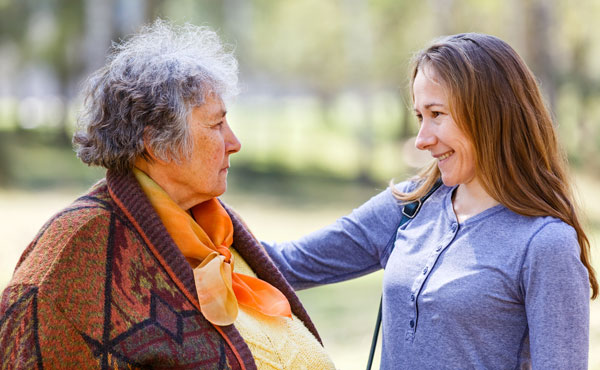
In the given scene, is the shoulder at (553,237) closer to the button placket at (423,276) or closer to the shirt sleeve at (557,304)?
the shirt sleeve at (557,304)

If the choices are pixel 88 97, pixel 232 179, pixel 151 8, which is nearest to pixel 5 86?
pixel 232 179

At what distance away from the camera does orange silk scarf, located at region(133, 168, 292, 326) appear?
83.7 inches

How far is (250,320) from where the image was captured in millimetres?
2305

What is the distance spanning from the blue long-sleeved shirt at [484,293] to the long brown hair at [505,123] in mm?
96

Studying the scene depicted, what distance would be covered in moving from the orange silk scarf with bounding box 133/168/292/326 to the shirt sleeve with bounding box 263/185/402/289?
0.99ft

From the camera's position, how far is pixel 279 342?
2.32 m

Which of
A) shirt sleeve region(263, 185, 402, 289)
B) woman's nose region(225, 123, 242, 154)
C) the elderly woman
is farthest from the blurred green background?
woman's nose region(225, 123, 242, 154)

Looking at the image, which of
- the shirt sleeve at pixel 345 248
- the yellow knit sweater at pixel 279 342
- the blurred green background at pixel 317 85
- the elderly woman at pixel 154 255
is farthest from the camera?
the blurred green background at pixel 317 85

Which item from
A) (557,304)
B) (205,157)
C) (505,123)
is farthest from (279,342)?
(505,123)

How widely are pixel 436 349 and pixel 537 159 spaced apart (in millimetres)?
648

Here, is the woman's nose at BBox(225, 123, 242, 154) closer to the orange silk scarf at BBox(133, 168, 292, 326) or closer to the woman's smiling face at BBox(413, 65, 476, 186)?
the orange silk scarf at BBox(133, 168, 292, 326)

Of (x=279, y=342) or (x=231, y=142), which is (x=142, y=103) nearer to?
(x=231, y=142)

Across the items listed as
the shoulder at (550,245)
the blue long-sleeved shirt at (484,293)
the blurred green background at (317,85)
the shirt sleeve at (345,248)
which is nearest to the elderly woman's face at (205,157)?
the shirt sleeve at (345,248)

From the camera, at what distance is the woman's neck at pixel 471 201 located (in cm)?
226
